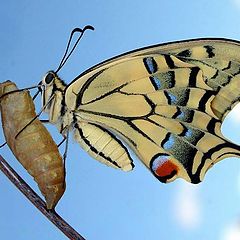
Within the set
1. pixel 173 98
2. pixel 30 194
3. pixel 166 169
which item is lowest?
pixel 30 194

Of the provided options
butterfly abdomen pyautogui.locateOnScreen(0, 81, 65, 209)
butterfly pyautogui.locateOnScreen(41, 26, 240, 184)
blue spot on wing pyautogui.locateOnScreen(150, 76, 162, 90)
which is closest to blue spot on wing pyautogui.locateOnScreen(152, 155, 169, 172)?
butterfly pyautogui.locateOnScreen(41, 26, 240, 184)

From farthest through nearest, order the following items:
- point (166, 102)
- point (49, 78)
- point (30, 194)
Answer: point (166, 102), point (49, 78), point (30, 194)

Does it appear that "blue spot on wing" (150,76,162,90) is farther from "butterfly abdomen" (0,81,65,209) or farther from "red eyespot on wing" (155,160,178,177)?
"butterfly abdomen" (0,81,65,209)

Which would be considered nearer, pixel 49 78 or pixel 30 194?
pixel 30 194

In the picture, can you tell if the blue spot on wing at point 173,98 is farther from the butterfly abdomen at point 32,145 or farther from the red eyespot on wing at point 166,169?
the butterfly abdomen at point 32,145

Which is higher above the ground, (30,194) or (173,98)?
(173,98)

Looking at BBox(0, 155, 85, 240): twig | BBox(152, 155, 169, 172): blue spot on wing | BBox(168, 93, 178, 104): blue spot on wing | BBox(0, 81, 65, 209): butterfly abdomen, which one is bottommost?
BBox(0, 155, 85, 240): twig

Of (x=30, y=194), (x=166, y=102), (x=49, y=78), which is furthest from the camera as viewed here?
(x=166, y=102)

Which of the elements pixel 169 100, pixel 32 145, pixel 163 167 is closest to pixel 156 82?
pixel 169 100

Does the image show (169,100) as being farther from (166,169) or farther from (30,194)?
(30,194)
